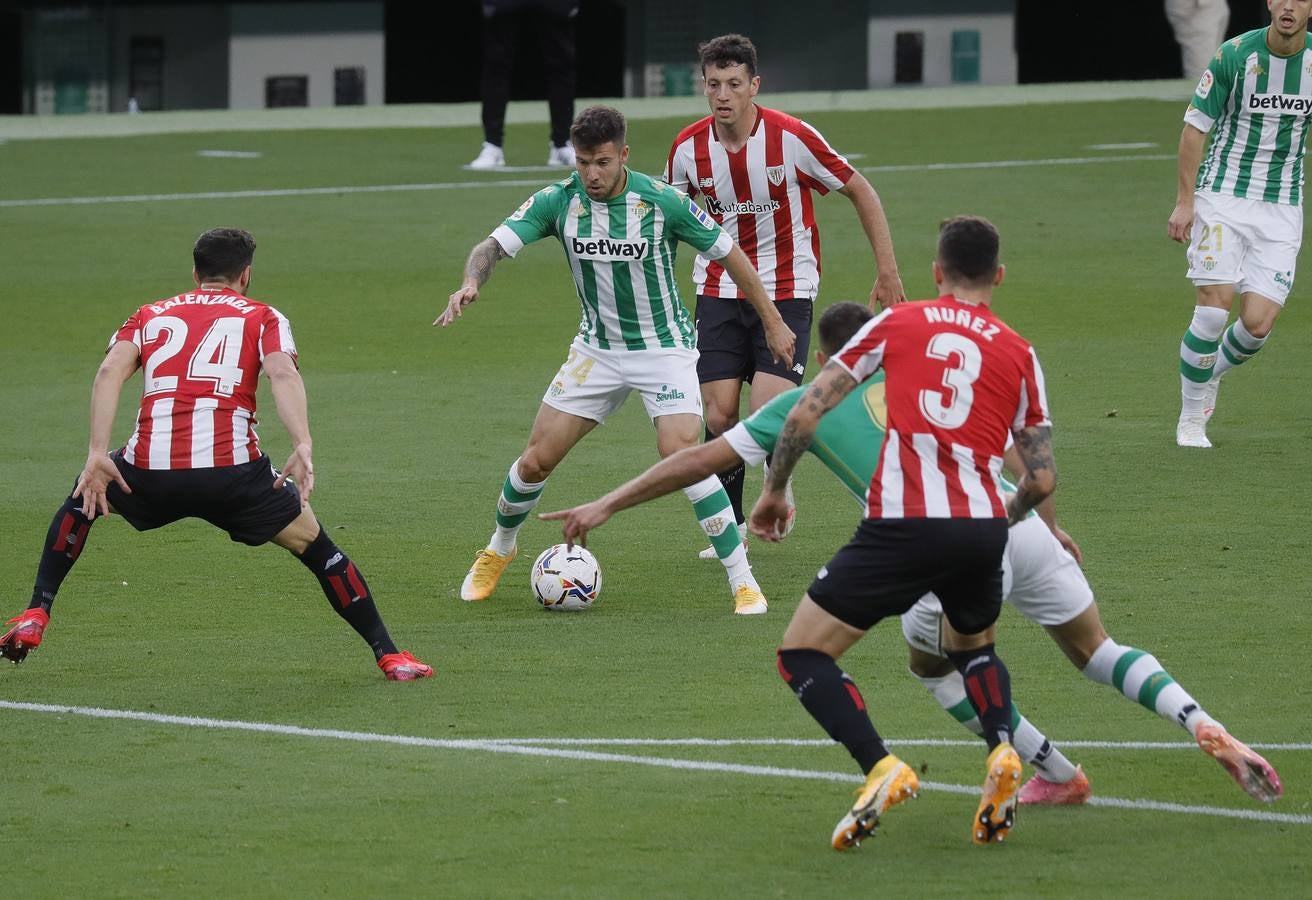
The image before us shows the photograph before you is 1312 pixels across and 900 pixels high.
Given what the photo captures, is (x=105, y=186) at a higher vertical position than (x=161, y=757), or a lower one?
higher

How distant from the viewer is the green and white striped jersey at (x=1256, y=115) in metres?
10.7

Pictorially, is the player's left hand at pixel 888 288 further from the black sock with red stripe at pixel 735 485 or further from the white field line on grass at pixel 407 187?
the white field line on grass at pixel 407 187

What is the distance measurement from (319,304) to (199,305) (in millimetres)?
9126

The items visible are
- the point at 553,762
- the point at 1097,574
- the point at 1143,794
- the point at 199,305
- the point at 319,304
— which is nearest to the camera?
the point at 1143,794

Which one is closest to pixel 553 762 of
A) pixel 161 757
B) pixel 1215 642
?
pixel 161 757

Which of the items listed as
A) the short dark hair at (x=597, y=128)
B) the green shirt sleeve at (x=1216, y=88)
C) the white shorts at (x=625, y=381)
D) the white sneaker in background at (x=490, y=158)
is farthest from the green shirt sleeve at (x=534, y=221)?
the white sneaker in background at (x=490, y=158)

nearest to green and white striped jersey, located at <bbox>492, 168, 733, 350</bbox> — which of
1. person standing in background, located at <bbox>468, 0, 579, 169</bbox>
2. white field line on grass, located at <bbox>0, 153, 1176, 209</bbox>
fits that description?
person standing in background, located at <bbox>468, 0, 579, 169</bbox>

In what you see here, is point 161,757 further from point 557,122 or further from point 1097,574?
point 557,122

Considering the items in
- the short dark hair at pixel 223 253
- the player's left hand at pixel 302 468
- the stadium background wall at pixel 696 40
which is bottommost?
the player's left hand at pixel 302 468

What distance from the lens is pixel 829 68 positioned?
2662 centimetres

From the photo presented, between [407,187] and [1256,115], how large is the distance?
1092 centimetres

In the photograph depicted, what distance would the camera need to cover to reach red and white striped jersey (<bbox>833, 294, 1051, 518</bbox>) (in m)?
5.40

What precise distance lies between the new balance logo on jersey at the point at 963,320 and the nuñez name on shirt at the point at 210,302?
2783 millimetres

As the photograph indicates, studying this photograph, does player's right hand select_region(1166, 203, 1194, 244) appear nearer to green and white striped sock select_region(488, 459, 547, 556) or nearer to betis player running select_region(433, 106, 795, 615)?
betis player running select_region(433, 106, 795, 615)
